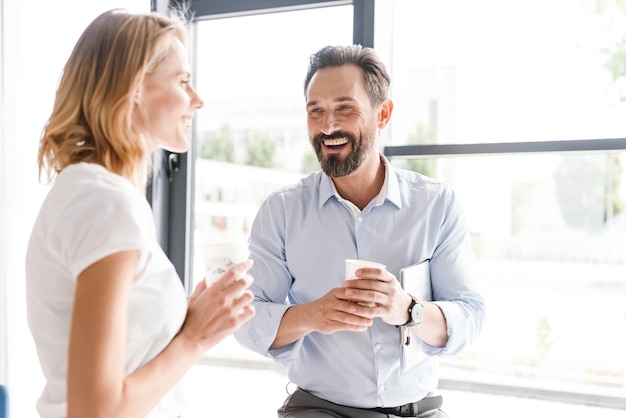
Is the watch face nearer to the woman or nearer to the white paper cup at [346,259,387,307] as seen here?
the white paper cup at [346,259,387,307]

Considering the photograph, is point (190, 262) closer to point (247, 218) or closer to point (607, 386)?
point (247, 218)

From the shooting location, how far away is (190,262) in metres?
2.92

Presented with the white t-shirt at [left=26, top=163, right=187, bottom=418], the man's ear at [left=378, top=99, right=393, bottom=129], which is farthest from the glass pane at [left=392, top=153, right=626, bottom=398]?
the white t-shirt at [left=26, top=163, right=187, bottom=418]

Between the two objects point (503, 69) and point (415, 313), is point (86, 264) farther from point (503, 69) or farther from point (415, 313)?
point (503, 69)

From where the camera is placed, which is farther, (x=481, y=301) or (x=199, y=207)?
(x=199, y=207)

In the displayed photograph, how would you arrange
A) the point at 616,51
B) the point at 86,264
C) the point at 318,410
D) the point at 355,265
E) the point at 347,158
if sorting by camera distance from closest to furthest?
the point at 86,264 → the point at 355,265 → the point at 318,410 → the point at 347,158 → the point at 616,51

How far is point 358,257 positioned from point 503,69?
1013mm

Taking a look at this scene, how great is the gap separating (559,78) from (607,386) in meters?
1.14

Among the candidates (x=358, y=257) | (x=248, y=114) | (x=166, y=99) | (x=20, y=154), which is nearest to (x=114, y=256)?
(x=166, y=99)

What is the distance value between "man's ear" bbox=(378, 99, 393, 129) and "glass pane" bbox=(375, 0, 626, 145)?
0.41 meters

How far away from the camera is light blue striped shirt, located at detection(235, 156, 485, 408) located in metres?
1.91

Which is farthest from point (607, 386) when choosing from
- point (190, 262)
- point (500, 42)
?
point (190, 262)

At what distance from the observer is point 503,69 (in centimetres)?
243

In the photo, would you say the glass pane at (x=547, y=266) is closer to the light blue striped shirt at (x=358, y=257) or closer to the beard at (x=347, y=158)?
the light blue striped shirt at (x=358, y=257)
